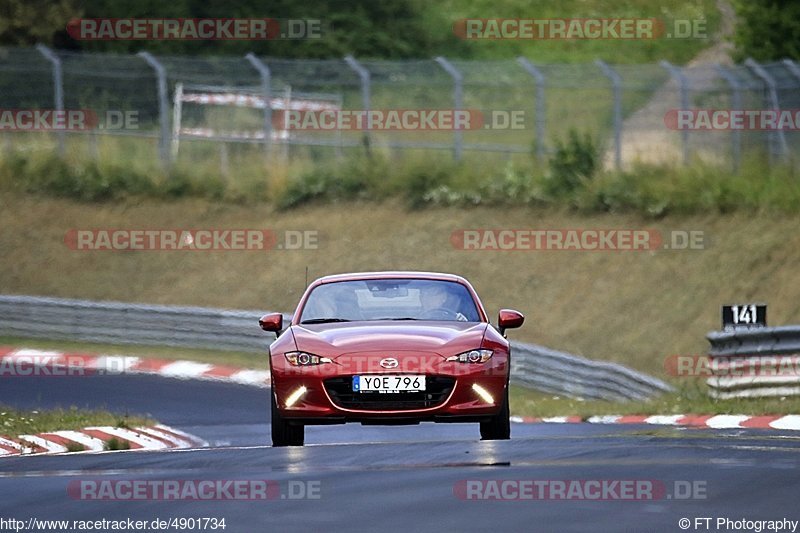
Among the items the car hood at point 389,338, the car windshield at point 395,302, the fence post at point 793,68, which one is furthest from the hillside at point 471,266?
the car hood at point 389,338

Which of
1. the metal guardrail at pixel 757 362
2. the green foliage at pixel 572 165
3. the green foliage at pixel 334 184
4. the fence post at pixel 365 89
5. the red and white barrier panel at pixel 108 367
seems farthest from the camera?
the green foliage at pixel 334 184

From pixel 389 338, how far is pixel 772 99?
61.6 ft

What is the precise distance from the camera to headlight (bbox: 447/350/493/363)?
13051 mm

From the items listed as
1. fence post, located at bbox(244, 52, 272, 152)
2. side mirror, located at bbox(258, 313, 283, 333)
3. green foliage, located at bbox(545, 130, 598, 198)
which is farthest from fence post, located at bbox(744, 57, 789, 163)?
side mirror, located at bbox(258, 313, 283, 333)

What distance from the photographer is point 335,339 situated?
522 inches

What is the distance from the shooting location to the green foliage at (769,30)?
34.8m

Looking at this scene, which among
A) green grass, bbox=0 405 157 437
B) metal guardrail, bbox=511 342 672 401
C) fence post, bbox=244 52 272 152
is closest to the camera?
green grass, bbox=0 405 157 437

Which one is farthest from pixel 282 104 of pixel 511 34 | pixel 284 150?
pixel 511 34

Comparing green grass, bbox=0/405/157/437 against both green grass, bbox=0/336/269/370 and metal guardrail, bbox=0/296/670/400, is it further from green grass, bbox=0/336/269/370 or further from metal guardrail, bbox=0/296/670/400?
A: green grass, bbox=0/336/269/370

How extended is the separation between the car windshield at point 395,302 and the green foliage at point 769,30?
70.3 ft

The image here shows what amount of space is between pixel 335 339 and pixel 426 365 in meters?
0.71

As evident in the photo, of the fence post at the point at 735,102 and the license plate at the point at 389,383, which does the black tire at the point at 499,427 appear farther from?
the fence post at the point at 735,102

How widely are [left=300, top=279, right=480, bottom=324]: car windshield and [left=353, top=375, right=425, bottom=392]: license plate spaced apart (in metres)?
1.29

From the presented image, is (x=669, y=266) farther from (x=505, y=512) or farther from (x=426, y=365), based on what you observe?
(x=505, y=512)
